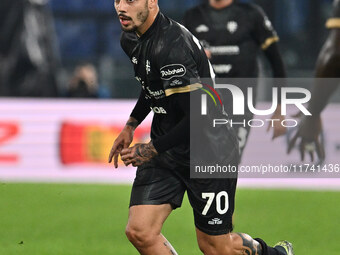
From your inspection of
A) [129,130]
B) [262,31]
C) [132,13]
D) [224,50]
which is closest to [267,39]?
[262,31]

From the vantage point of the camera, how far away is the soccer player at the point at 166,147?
5496 millimetres

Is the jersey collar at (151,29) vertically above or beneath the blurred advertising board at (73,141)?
above

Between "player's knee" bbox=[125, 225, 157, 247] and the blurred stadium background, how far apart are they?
2.13 meters

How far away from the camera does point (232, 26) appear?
344 inches

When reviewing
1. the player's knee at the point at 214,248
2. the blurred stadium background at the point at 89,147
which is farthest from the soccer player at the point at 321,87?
the blurred stadium background at the point at 89,147

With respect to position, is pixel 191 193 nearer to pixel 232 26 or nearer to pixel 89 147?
pixel 232 26

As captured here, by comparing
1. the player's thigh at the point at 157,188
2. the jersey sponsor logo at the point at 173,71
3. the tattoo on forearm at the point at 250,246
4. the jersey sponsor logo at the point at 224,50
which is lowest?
the tattoo on forearm at the point at 250,246

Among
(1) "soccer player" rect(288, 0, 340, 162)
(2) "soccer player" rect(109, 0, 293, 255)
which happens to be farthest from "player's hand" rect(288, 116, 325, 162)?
(2) "soccer player" rect(109, 0, 293, 255)

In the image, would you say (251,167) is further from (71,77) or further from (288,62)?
(71,77)

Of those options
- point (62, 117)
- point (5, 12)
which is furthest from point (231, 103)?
point (5, 12)

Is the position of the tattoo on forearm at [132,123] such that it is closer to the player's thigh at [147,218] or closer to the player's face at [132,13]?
the player's thigh at [147,218]

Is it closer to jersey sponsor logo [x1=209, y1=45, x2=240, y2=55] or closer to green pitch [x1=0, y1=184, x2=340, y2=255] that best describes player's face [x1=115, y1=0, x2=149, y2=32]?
green pitch [x1=0, y1=184, x2=340, y2=255]

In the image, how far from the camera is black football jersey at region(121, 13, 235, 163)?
17.8 feet

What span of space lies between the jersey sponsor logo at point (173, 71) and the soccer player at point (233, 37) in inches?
129
